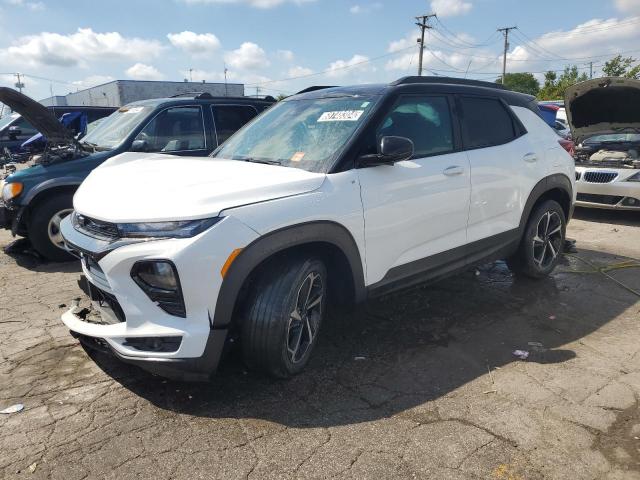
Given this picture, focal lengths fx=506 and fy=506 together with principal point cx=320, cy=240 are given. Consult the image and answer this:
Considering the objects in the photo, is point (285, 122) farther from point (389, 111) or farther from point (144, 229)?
point (144, 229)

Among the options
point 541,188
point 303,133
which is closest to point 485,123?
point 541,188

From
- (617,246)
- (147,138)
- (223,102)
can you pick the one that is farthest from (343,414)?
(617,246)

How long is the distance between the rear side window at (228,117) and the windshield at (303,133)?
8.18ft

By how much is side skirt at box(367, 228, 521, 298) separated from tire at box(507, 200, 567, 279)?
7.4 inches

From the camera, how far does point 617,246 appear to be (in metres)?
6.65

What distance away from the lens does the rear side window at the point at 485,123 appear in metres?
4.14

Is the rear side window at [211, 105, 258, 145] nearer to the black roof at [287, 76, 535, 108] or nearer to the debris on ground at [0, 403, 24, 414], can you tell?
the black roof at [287, 76, 535, 108]

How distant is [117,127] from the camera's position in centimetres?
645

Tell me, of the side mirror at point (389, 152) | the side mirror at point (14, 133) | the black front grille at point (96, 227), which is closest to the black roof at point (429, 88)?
the side mirror at point (389, 152)

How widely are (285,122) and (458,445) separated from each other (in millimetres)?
2560

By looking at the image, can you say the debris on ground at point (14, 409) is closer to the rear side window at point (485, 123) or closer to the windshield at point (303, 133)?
the windshield at point (303, 133)

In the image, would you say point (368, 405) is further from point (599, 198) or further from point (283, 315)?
point (599, 198)

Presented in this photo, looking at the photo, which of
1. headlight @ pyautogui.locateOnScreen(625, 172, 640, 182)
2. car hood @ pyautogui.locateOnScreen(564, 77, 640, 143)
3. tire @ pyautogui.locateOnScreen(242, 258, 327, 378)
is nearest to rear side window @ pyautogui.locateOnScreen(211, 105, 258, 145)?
tire @ pyautogui.locateOnScreen(242, 258, 327, 378)

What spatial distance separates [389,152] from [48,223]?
4268 mm
